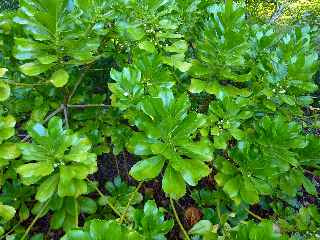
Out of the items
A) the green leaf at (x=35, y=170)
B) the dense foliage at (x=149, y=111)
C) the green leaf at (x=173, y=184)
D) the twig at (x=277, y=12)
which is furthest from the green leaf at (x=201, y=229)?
the twig at (x=277, y=12)

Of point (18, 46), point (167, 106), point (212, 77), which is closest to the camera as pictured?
point (167, 106)

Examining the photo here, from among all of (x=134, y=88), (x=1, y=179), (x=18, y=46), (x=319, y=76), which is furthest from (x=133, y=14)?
(x=319, y=76)

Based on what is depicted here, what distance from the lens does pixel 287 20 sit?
5.77m

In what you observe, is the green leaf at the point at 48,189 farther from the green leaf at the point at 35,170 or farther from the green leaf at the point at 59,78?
the green leaf at the point at 59,78

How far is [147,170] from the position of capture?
61.6 inches

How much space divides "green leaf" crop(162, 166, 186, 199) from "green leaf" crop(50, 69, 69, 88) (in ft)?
1.96

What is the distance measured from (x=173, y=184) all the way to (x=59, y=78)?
2.28 ft

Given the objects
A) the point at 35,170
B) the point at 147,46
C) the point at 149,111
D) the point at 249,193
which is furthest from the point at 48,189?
the point at 249,193

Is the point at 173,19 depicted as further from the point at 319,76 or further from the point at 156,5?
the point at 319,76

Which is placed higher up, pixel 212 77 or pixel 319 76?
pixel 212 77

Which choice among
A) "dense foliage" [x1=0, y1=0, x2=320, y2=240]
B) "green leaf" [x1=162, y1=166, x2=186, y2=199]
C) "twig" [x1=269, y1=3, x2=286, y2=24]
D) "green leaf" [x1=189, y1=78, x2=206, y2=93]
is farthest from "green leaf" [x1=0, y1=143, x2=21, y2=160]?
"twig" [x1=269, y1=3, x2=286, y2=24]

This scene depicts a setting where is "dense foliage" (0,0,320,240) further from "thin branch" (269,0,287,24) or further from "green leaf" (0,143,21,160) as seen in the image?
"thin branch" (269,0,287,24)

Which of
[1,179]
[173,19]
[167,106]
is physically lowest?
[1,179]

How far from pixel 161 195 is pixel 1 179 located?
53.0 inches
